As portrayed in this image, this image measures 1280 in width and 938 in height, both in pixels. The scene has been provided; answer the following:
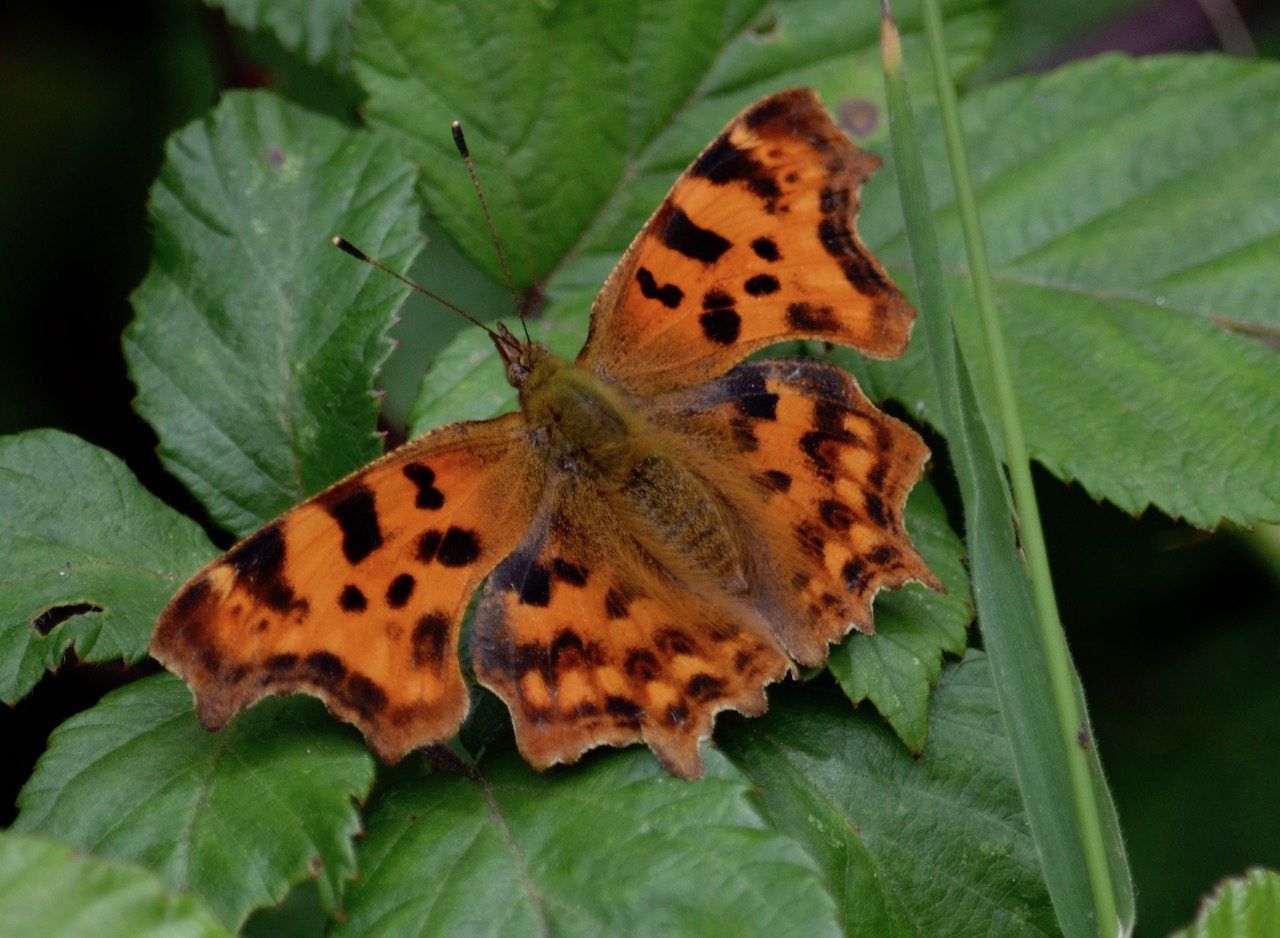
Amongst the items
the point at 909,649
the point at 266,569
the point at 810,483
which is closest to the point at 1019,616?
the point at 909,649

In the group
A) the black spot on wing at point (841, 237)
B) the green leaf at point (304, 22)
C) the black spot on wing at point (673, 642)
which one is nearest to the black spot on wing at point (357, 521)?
the black spot on wing at point (673, 642)

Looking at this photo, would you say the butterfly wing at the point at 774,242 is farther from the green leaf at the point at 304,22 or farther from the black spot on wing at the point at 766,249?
the green leaf at the point at 304,22

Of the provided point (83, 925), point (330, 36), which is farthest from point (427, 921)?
point (330, 36)

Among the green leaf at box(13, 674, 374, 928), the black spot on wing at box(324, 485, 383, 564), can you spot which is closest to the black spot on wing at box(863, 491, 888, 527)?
the black spot on wing at box(324, 485, 383, 564)

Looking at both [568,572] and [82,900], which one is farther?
[568,572]

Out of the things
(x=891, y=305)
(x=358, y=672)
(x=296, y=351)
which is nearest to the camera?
(x=358, y=672)

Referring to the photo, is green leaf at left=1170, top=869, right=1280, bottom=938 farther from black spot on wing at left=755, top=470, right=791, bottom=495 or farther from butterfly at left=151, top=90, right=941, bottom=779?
black spot on wing at left=755, top=470, right=791, bottom=495

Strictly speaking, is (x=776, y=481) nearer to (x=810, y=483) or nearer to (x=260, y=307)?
(x=810, y=483)

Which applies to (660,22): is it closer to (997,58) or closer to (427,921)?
(997,58)
